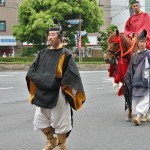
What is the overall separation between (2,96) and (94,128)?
7.51 meters

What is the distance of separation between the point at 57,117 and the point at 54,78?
52 centimetres

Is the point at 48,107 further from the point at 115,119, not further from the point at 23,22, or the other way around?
the point at 23,22

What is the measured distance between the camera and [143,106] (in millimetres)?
9492

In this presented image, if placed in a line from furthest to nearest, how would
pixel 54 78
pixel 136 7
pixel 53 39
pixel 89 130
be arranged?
pixel 136 7 < pixel 89 130 < pixel 53 39 < pixel 54 78

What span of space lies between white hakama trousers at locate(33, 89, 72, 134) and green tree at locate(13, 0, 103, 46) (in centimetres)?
3145

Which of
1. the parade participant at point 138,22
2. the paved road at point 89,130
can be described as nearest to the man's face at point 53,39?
the paved road at point 89,130

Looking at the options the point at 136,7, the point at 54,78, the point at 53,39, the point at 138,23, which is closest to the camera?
the point at 54,78

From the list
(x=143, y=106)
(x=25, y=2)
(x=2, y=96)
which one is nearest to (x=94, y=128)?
(x=143, y=106)

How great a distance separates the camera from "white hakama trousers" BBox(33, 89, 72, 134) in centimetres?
650

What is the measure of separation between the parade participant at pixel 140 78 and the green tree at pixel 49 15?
28523mm

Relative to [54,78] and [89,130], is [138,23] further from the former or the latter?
[54,78]

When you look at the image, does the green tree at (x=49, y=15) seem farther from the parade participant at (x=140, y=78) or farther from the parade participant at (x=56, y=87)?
the parade participant at (x=56, y=87)

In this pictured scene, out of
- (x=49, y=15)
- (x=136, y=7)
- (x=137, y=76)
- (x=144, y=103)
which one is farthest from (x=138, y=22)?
(x=49, y=15)

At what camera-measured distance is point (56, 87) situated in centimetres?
646
